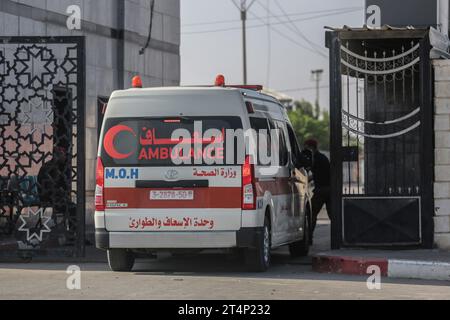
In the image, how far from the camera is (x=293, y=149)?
52.1ft

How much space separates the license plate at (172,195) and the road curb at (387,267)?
2070 mm

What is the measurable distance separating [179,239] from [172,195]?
0.53 m

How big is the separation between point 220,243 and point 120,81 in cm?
1031

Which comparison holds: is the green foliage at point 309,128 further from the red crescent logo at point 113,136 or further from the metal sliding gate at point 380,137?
the red crescent logo at point 113,136

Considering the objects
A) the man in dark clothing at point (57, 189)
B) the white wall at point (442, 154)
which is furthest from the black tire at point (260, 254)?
the man in dark clothing at point (57, 189)

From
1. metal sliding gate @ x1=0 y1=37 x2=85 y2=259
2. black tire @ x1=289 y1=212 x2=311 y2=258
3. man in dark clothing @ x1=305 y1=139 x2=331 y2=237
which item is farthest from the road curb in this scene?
man in dark clothing @ x1=305 y1=139 x2=331 y2=237

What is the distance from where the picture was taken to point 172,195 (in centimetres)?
1316

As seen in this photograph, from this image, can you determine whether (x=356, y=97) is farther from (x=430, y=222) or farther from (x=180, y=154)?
(x=180, y=154)

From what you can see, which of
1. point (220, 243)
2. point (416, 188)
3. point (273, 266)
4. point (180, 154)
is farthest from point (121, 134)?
point (416, 188)

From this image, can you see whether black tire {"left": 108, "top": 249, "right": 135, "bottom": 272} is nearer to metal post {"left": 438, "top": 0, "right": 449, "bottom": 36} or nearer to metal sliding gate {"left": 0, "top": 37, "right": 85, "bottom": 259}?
metal sliding gate {"left": 0, "top": 37, "right": 85, "bottom": 259}

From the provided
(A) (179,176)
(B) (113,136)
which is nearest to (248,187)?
(A) (179,176)

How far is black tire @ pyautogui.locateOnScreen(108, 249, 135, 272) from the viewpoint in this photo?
1365cm

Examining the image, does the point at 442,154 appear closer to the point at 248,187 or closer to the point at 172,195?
the point at 248,187

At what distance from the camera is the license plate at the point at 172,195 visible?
13141mm
